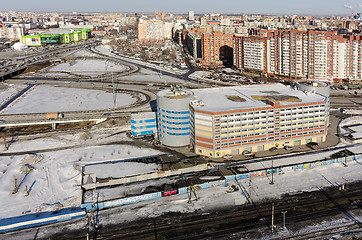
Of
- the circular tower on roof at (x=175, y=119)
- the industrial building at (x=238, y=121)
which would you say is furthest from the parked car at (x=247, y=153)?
the circular tower on roof at (x=175, y=119)

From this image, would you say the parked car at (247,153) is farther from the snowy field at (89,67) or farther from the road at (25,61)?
the road at (25,61)

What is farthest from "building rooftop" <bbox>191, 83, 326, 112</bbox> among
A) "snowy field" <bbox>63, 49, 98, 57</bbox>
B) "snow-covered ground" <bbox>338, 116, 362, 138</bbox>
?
"snowy field" <bbox>63, 49, 98, 57</bbox>

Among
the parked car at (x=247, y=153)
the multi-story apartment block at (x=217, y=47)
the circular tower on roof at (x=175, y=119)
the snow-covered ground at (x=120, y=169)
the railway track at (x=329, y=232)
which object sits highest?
the multi-story apartment block at (x=217, y=47)

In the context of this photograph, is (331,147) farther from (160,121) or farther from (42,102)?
(42,102)

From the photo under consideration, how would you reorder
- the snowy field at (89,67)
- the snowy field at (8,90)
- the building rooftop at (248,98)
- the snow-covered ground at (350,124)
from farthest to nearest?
the snowy field at (89,67) → the snowy field at (8,90) → the snow-covered ground at (350,124) → the building rooftop at (248,98)

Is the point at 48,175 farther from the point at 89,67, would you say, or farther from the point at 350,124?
the point at 89,67

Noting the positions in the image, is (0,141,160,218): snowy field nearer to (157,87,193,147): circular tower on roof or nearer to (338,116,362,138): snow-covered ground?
(157,87,193,147): circular tower on roof
